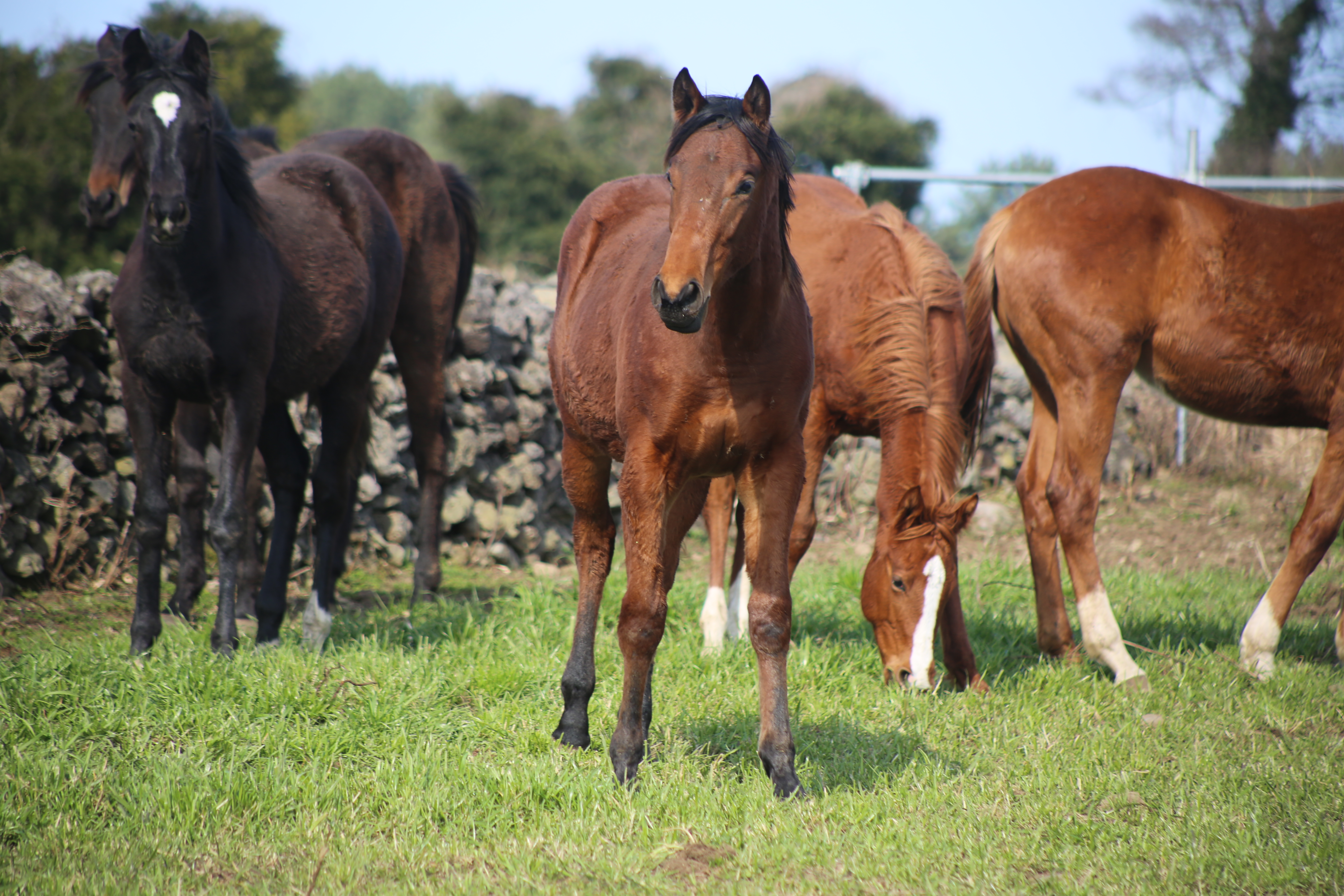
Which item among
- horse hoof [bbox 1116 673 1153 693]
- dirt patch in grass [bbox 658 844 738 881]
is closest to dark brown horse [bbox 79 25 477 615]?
dirt patch in grass [bbox 658 844 738 881]

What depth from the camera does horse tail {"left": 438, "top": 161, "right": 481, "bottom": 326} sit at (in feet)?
22.1

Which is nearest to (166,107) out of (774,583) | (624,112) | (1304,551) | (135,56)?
(135,56)

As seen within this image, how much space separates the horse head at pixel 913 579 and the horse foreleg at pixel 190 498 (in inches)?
119

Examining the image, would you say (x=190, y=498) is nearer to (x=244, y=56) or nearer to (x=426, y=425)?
(x=426, y=425)

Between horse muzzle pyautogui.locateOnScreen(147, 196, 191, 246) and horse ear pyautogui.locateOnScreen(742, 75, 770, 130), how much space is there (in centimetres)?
234

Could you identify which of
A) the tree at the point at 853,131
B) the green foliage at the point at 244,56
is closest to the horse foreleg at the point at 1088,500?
the green foliage at the point at 244,56

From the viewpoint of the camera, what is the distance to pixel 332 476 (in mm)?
5168

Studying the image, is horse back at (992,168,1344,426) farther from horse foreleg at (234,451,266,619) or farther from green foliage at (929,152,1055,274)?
green foliage at (929,152,1055,274)

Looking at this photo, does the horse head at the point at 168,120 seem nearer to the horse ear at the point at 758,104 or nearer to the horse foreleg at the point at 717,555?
the horse ear at the point at 758,104

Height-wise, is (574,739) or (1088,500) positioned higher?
(1088,500)

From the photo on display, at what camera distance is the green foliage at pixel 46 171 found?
13.4m

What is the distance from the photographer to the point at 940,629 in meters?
4.69

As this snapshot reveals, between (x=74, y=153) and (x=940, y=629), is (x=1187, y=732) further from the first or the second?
(x=74, y=153)

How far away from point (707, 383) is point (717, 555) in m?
2.52
